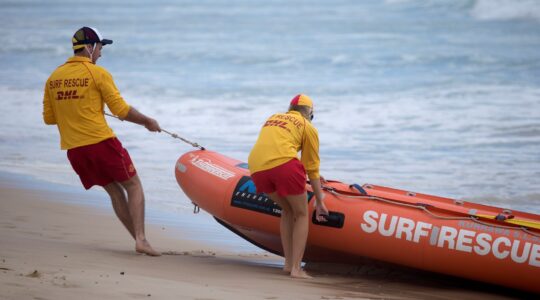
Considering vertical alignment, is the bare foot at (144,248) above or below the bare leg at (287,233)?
below

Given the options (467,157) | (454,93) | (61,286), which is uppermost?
(454,93)

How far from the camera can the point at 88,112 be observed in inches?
249

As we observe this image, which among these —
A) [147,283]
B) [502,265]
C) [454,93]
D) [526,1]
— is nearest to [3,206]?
[147,283]

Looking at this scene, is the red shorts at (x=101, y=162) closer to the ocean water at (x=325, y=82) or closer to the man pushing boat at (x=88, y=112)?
the man pushing boat at (x=88, y=112)

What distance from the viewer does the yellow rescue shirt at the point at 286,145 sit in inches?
248

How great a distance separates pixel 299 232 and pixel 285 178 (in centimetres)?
39

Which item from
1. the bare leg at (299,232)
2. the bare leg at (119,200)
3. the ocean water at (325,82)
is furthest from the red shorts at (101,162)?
the ocean water at (325,82)

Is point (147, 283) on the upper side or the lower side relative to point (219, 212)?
lower

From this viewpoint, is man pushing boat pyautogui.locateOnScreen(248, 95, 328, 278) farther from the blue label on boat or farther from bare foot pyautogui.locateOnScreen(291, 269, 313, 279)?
the blue label on boat

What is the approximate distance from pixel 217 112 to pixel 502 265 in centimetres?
1153

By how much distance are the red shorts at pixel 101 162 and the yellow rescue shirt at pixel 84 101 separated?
0.05 meters

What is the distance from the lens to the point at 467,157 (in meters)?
12.9

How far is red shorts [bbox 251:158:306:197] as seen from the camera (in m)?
6.29

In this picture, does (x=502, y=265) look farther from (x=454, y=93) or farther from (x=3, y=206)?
(x=454, y=93)
